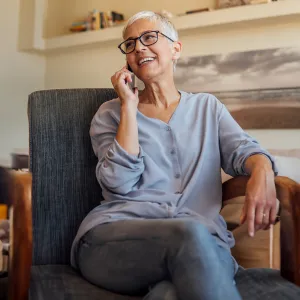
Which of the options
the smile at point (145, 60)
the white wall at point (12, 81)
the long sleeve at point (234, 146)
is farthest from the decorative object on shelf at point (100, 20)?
the long sleeve at point (234, 146)

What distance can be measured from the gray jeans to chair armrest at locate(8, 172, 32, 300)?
0.17m

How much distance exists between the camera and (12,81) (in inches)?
131

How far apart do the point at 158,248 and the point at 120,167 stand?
301mm

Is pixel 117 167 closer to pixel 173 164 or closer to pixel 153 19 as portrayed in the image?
pixel 173 164

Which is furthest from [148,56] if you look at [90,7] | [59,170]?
[90,7]

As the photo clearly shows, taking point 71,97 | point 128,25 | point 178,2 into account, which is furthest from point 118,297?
point 178,2

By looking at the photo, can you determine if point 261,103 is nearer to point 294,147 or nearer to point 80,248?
point 294,147

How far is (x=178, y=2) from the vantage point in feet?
9.64

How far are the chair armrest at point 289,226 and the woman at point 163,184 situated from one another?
30mm

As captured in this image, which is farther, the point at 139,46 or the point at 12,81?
the point at 12,81

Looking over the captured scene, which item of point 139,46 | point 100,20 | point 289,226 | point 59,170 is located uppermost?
point 100,20

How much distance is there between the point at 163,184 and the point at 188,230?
0.35m

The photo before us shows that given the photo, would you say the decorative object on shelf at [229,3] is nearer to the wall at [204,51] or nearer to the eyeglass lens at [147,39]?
the wall at [204,51]

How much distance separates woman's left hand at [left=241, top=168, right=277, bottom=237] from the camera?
0.99 m
